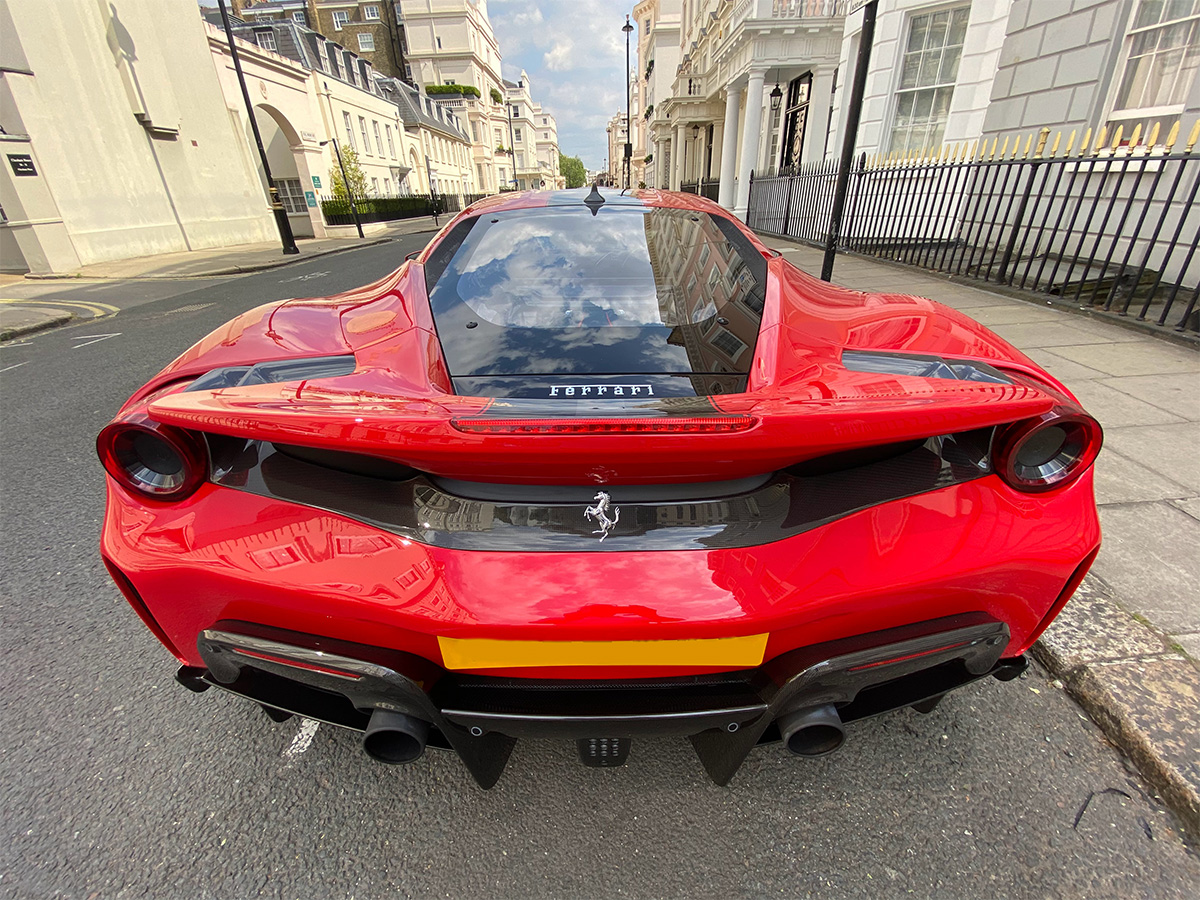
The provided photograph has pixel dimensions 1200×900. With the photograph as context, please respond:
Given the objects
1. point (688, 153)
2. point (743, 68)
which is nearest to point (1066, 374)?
point (743, 68)

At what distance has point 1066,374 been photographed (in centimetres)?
404

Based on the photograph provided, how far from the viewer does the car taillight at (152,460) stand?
3.69 ft

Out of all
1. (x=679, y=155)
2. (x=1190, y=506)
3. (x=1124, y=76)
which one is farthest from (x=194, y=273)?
(x=679, y=155)

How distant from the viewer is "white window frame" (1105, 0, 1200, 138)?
237 inches

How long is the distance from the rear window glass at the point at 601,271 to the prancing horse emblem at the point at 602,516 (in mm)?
592

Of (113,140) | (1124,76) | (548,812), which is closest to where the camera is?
(548,812)

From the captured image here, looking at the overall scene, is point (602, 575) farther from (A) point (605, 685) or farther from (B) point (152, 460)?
(B) point (152, 460)

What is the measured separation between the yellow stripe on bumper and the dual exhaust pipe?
0.55 feet

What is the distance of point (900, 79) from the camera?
1052 cm

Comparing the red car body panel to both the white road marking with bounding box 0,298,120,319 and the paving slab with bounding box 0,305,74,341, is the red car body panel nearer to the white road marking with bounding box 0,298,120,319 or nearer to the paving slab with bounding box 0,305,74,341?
the paving slab with bounding box 0,305,74,341

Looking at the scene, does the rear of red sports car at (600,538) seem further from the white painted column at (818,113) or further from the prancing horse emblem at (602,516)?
the white painted column at (818,113)

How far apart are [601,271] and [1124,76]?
30.0ft

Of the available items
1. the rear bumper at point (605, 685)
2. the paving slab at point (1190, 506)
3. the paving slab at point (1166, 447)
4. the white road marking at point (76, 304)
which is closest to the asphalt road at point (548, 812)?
the rear bumper at point (605, 685)

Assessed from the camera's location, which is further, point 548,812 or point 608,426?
point 548,812
